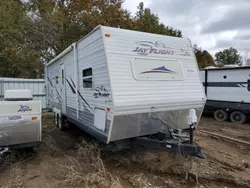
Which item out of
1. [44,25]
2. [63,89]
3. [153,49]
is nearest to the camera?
[153,49]

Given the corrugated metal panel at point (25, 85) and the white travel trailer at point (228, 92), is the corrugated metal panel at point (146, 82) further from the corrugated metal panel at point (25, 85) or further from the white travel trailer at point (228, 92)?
the corrugated metal panel at point (25, 85)

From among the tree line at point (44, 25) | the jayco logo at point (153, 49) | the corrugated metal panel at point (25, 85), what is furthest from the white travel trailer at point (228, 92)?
the tree line at point (44, 25)

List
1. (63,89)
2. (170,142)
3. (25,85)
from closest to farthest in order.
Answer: (170,142) → (63,89) → (25,85)

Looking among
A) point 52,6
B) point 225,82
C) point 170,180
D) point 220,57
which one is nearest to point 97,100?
point 170,180

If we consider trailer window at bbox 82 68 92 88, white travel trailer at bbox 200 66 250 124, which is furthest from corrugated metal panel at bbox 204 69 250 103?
trailer window at bbox 82 68 92 88

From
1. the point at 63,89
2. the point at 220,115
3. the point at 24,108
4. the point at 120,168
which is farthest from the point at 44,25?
the point at 120,168

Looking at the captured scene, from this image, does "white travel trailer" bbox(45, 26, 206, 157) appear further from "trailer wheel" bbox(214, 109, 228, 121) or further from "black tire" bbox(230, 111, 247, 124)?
"trailer wheel" bbox(214, 109, 228, 121)

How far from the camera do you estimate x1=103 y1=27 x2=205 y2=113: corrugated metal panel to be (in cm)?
414

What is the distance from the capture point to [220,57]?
148 ft

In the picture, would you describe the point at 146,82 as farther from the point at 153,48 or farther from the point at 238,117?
the point at 238,117

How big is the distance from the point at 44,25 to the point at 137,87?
1423 centimetres

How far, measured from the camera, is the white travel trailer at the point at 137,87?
416cm

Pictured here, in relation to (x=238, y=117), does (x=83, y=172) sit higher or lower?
lower

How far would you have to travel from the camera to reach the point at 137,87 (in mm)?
4328
